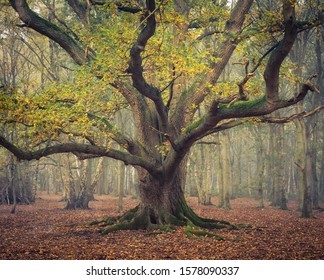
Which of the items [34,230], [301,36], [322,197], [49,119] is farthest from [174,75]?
[322,197]

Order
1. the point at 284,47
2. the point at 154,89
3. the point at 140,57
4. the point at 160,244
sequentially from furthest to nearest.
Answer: the point at 154,89
the point at 160,244
the point at 140,57
the point at 284,47

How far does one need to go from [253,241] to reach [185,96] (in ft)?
24.1

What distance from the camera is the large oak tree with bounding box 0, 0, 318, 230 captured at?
11172 millimetres

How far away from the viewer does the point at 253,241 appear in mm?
12422

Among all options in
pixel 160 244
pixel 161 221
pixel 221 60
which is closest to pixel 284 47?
pixel 221 60

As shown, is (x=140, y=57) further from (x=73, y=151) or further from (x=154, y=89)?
(x=73, y=151)

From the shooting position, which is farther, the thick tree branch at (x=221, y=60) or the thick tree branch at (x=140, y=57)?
the thick tree branch at (x=221, y=60)

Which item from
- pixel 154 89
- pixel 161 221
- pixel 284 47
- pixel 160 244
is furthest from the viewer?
pixel 161 221

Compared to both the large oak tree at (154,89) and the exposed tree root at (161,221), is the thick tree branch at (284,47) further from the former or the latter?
the exposed tree root at (161,221)

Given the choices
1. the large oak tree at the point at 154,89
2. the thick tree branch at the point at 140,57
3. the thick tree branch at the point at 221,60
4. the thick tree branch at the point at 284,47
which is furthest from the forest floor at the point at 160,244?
the thick tree branch at the point at 221,60

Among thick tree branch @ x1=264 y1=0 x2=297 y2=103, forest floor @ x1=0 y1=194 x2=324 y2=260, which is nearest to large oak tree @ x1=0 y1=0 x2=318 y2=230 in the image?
thick tree branch @ x1=264 y1=0 x2=297 y2=103

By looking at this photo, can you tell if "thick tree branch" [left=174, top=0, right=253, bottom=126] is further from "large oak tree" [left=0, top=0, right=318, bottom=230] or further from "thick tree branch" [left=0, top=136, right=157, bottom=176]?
"thick tree branch" [left=0, top=136, right=157, bottom=176]

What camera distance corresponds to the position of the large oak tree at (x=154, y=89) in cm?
1117

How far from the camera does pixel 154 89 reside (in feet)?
43.2
